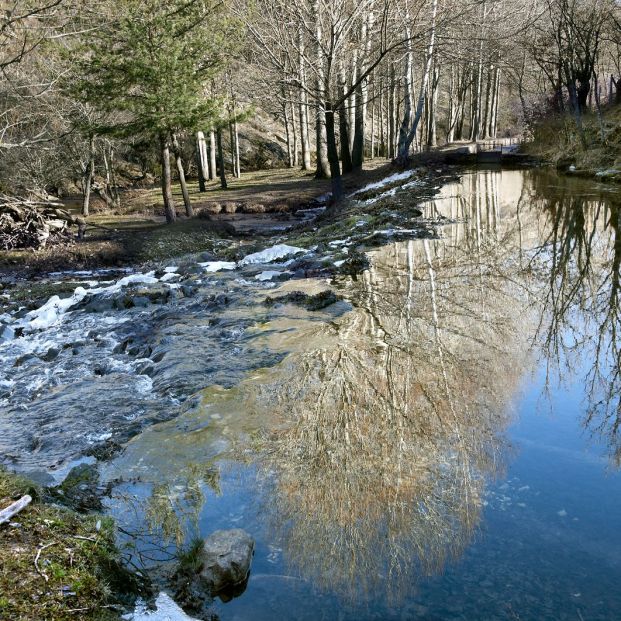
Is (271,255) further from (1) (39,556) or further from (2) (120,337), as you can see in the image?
(1) (39,556)

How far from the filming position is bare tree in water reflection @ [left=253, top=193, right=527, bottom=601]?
330 centimetres

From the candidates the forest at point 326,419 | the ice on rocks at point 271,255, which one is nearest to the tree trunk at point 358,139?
the forest at point 326,419

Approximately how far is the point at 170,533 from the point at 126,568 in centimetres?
51

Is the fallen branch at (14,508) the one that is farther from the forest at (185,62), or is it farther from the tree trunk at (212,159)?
the tree trunk at (212,159)

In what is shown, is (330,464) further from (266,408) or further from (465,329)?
(465,329)

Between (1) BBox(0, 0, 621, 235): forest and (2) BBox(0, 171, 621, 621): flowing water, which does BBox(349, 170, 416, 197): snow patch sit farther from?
(2) BBox(0, 171, 621, 621): flowing water

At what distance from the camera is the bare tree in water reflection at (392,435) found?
3297mm

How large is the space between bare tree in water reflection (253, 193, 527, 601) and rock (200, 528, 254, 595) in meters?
0.27

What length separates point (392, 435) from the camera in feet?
14.6

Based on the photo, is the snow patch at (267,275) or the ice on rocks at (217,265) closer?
the snow patch at (267,275)

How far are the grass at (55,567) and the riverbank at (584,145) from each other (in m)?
17.4

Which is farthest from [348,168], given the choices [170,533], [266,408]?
[170,533]

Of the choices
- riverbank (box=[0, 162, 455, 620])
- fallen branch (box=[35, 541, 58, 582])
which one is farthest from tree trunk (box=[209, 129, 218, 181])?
fallen branch (box=[35, 541, 58, 582])

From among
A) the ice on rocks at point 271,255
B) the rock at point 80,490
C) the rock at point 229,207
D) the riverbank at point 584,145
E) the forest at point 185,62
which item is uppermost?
the forest at point 185,62
